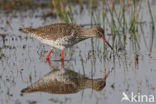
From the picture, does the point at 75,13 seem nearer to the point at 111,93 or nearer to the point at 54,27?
the point at 54,27

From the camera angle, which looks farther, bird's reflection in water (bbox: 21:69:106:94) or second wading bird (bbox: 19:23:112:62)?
second wading bird (bbox: 19:23:112:62)

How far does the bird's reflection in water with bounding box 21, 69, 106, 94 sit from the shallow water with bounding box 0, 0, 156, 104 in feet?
0.47

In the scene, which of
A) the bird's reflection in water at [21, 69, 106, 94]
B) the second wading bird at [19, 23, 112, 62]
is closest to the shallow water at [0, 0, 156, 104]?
the bird's reflection in water at [21, 69, 106, 94]

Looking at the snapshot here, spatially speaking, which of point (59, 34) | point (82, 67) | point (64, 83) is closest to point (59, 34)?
point (59, 34)

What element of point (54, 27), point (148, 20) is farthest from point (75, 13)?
point (54, 27)

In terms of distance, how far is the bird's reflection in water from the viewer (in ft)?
21.8

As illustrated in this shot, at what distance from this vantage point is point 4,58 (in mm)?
8930

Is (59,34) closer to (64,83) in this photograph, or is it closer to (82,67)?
(82,67)

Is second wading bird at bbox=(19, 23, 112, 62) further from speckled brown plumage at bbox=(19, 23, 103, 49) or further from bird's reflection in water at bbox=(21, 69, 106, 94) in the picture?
bird's reflection in water at bbox=(21, 69, 106, 94)

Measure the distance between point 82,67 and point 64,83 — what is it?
1.24 meters

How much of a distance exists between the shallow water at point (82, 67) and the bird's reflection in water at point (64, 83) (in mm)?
143

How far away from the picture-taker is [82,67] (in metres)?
8.21

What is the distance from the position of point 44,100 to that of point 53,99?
15cm

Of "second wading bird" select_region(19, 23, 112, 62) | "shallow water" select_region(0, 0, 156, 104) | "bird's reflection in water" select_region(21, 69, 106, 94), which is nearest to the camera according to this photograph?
"shallow water" select_region(0, 0, 156, 104)
